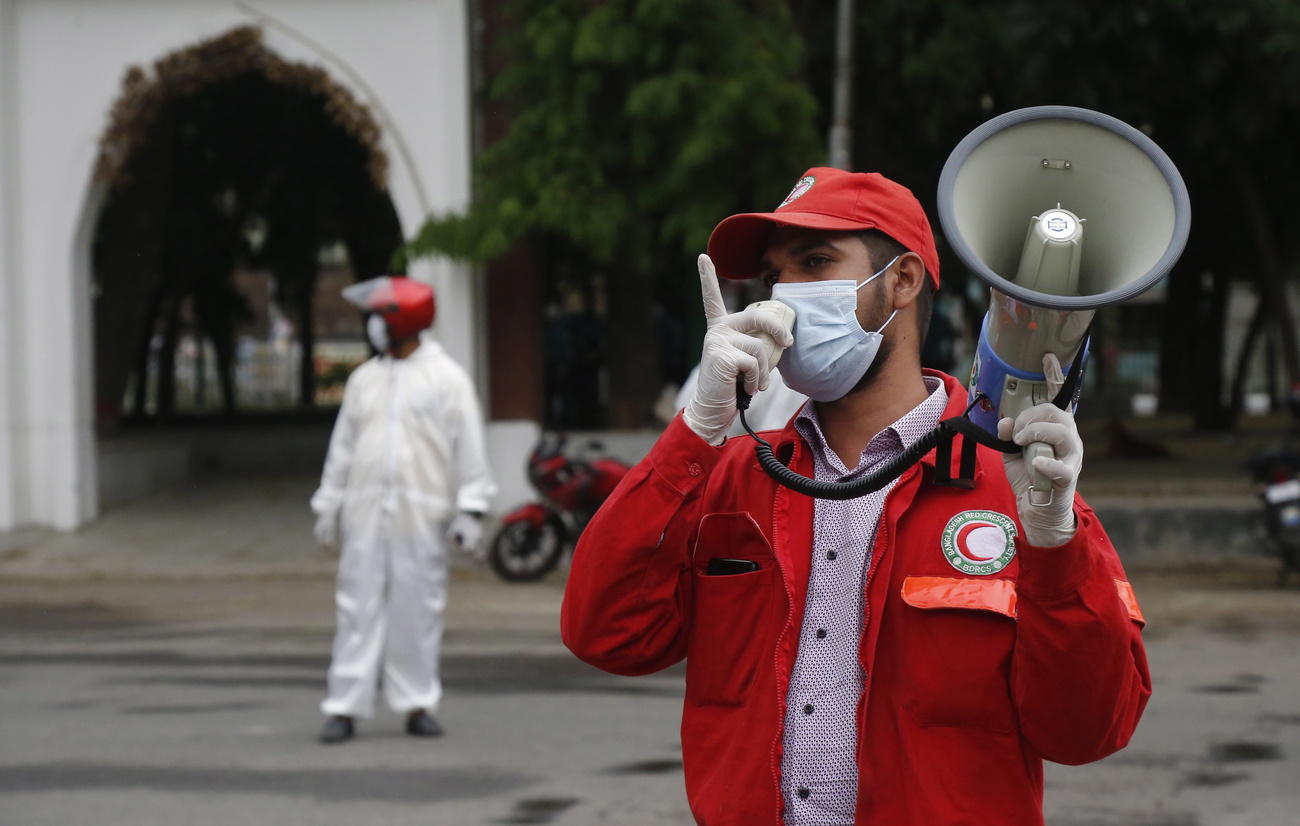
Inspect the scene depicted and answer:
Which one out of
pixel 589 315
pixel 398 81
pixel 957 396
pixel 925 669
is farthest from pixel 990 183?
pixel 589 315

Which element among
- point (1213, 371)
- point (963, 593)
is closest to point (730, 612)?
point (963, 593)

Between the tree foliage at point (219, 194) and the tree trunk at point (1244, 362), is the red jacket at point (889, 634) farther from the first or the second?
the tree trunk at point (1244, 362)

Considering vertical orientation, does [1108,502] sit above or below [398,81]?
below

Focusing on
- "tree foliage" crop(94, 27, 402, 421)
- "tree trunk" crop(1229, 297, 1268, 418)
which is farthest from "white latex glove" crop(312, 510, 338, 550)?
"tree trunk" crop(1229, 297, 1268, 418)

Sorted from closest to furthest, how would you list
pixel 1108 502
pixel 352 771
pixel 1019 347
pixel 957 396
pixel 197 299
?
1. pixel 1019 347
2. pixel 957 396
3. pixel 352 771
4. pixel 1108 502
5. pixel 197 299

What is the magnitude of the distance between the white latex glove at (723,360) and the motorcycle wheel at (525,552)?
31.6ft

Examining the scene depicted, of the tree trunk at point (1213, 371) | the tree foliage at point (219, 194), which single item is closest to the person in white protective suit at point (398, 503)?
the tree foliage at point (219, 194)

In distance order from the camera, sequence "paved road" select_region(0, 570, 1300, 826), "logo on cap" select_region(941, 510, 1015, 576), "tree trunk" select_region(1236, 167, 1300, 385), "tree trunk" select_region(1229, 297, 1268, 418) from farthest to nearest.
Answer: "tree trunk" select_region(1229, 297, 1268, 418)
"tree trunk" select_region(1236, 167, 1300, 385)
"paved road" select_region(0, 570, 1300, 826)
"logo on cap" select_region(941, 510, 1015, 576)

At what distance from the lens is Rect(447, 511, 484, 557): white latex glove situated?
23.6 ft

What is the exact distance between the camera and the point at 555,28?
13000 millimetres

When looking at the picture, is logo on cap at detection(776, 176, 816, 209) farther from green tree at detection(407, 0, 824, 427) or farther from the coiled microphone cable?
green tree at detection(407, 0, 824, 427)

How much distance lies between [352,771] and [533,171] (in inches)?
301

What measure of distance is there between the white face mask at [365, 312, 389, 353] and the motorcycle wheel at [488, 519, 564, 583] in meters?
4.55

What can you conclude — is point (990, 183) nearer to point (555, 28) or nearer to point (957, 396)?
point (957, 396)
